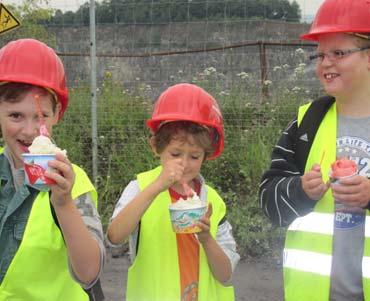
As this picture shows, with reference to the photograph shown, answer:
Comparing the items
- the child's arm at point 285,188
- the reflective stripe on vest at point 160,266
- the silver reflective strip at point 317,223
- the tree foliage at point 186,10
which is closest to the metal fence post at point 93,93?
the tree foliage at point 186,10

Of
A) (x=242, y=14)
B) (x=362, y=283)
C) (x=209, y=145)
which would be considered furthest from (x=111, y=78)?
(x=362, y=283)

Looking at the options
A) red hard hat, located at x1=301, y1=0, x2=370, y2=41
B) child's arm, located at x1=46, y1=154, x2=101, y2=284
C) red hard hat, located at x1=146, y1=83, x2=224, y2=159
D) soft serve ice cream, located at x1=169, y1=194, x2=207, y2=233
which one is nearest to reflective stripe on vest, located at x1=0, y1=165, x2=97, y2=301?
child's arm, located at x1=46, y1=154, x2=101, y2=284

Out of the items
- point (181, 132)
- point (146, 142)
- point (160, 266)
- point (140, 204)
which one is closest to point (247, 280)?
point (146, 142)

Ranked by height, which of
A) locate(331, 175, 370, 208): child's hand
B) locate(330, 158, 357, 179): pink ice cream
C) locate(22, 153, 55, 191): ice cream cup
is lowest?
locate(331, 175, 370, 208): child's hand

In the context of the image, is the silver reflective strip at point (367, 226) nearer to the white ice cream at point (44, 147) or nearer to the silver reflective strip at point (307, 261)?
the silver reflective strip at point (307, 261)

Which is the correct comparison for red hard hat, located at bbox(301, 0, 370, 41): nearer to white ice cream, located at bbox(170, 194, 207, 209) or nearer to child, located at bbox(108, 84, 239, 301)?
child, located at bbox(108, 84, 239, 301)

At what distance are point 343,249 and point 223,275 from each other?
0.54 metres

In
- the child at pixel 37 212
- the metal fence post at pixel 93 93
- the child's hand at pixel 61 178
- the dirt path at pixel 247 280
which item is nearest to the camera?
the child's hand at pixel 61 178

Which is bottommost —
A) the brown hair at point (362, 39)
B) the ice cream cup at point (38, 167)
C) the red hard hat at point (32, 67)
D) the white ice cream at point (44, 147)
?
the ice cream cup at point (38, 167)

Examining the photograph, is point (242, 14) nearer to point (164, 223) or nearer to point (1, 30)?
point (1, 30)

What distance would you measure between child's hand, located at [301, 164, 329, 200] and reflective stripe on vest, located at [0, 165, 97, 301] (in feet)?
2.93

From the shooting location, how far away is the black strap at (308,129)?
100 inches

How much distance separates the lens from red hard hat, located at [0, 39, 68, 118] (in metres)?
2.22

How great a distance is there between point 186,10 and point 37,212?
20.3ft
